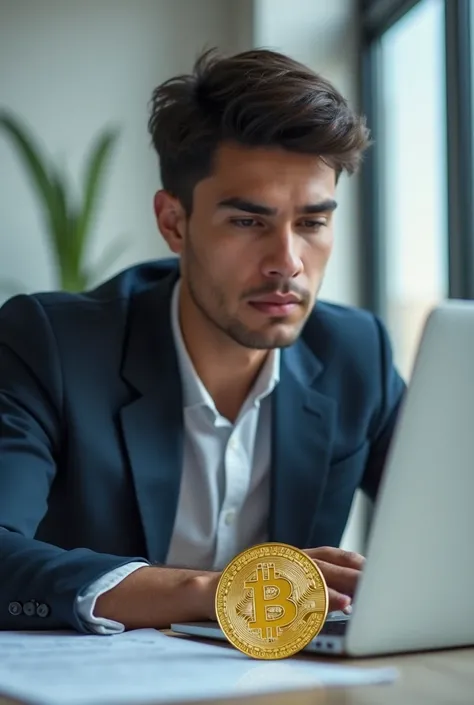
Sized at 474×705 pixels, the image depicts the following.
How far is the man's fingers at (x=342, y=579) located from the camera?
1.20 m

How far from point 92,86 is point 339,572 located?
3491 millimetres

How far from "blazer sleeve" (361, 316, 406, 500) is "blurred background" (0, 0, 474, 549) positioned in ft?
2.71

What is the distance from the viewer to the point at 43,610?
1.22 metres

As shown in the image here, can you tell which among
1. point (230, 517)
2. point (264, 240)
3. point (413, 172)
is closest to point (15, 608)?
point (230, 517)

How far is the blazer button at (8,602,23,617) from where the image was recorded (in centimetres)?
125

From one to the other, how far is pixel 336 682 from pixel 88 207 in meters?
3.35

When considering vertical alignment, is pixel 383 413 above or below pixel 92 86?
below

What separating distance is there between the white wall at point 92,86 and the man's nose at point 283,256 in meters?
2.60

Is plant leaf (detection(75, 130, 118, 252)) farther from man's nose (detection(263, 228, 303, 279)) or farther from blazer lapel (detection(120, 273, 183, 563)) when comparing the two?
man's nose (detection(263, 228, 303, 279))

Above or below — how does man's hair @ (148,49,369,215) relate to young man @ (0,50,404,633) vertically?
above

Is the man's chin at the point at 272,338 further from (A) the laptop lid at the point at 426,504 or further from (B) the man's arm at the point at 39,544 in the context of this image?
(A) the laptop lid at the point at 426,504

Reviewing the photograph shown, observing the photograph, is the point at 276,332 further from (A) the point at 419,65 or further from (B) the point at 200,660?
(A) the point at 419,65

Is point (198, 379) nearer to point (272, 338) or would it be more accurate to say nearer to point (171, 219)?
point (272, 338)

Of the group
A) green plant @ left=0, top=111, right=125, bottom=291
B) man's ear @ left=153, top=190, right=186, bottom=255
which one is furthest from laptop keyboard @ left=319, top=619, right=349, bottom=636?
green plant @ left=0, top=111, right=125, bottom=291
